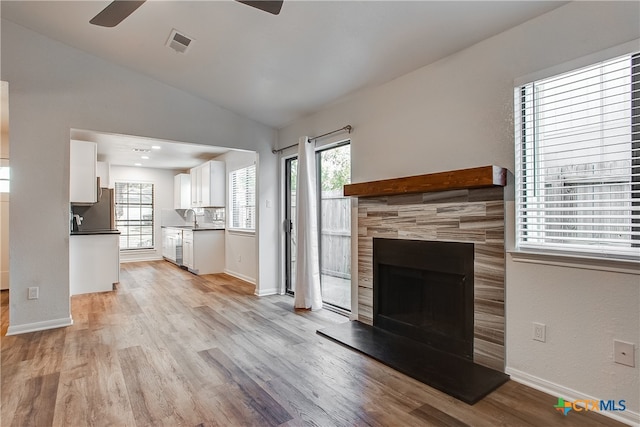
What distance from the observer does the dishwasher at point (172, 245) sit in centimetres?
723

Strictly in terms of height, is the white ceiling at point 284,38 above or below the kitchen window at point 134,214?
above

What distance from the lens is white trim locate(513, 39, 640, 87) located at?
1856 millimetres

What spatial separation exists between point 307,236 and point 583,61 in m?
3.02

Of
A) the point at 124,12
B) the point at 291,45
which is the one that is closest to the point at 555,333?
the point at 291,45

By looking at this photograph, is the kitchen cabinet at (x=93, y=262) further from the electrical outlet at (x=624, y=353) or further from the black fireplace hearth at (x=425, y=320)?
the electrical outlet at (x=624, y=353)

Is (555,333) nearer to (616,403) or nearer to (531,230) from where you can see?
(616,403)

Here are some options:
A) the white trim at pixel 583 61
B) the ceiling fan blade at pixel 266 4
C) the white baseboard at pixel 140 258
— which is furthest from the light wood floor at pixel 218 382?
the white baseboard at pixel 140 258

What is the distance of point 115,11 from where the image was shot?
6.72 ft

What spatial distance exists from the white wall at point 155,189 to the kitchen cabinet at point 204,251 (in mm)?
2316

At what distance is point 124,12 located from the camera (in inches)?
81.4

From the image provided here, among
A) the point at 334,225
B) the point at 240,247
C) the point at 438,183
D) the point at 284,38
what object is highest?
the point at 284,38

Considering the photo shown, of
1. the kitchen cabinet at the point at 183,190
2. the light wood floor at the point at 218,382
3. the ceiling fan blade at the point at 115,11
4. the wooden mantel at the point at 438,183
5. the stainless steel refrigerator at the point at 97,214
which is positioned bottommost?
the light wood floor at the point at 218,382

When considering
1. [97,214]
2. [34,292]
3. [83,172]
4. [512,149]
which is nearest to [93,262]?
[97,214]

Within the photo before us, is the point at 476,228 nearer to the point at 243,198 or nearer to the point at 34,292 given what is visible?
the point at 34,292
